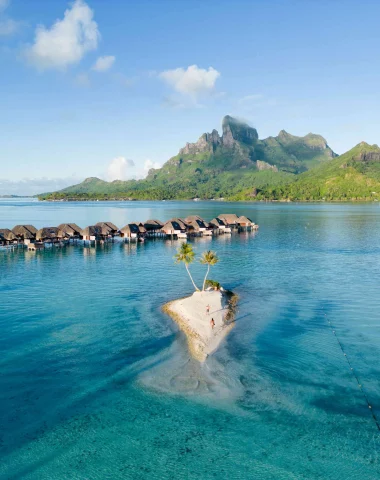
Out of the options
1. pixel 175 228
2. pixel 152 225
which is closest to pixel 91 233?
pixel 152 225

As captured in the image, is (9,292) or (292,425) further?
(9,292)

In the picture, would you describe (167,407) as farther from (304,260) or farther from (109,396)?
(304,260)

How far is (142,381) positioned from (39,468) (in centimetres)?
784

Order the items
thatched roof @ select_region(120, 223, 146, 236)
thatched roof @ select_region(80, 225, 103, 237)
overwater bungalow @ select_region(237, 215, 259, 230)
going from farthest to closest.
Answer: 1. overwater bungalow @ select_region(237, 215, 259, 230)
2. thatched roof @ select_region(120, 223, 146, 236)
3. thatched roof @ select_region(80, 225, 103, 237)

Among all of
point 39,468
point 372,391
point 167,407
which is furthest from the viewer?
point 372,391

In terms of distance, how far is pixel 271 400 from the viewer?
2136cm

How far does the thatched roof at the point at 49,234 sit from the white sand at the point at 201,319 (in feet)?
148

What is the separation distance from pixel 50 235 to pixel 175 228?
Result: 28277mm

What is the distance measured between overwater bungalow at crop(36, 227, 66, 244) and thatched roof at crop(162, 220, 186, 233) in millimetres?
23816

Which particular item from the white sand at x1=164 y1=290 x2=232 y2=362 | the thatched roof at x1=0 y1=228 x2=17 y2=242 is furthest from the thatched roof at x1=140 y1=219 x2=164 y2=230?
the white sand at x1=164 y1=290 x2=232 y2=362

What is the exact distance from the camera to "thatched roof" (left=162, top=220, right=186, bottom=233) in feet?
292

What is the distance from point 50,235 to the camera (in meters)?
75.4

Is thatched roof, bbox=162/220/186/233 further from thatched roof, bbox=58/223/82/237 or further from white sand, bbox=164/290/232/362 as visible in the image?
white sand, bbox=164/290/232/362

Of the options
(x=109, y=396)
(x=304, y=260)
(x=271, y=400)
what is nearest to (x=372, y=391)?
(x=271, y=400)
